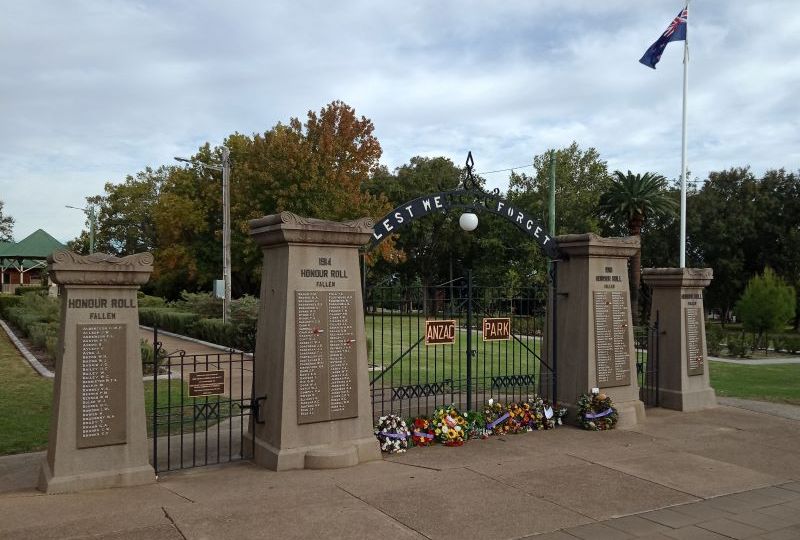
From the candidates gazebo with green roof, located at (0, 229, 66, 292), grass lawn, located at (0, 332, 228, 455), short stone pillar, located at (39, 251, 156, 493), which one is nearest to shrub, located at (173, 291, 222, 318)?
grass lawn, located at (0, 332, 228, 455)

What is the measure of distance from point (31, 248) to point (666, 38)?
6908 centimetres

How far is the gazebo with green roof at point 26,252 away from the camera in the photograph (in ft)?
224

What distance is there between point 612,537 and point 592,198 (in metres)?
41.4

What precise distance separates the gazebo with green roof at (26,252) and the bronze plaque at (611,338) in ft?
228

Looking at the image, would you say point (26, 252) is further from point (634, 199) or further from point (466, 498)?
point (466, 498)

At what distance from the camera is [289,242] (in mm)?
7363

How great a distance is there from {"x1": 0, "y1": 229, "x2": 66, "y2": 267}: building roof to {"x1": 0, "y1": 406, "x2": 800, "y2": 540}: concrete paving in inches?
2734

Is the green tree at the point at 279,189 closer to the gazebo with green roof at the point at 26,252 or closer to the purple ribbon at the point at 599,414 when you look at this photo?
the purple ribbon at the point at 599,414

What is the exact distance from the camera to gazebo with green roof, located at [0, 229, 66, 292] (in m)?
68.2

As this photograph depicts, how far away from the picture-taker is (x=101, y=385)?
647 centimetres

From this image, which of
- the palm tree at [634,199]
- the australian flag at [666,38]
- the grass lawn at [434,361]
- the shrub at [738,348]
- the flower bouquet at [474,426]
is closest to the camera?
the flower bouquet at [474,426]

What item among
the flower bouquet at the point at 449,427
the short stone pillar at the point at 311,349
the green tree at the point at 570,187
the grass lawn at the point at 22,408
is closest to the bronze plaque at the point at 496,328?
the flower bouquet at the point at 449,427

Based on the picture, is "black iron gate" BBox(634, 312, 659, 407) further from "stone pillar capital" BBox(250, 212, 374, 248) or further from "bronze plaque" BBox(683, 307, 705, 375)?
"stone pillar capital" BBox(250, 212, 374, 248)

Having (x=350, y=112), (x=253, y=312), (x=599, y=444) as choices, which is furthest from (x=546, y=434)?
(x=350, y=112)
